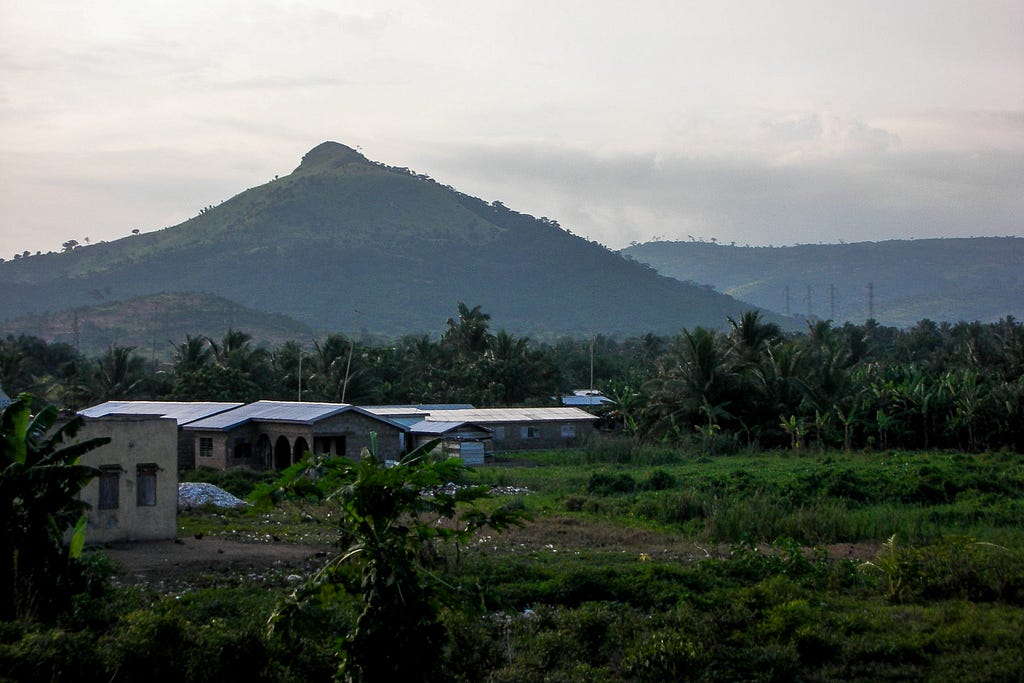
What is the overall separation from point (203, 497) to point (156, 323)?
116105mm

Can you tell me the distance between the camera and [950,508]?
1074 inches

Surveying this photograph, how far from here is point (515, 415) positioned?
5019 cm

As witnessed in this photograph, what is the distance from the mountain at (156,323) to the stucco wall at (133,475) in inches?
4323

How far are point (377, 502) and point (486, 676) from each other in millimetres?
3711

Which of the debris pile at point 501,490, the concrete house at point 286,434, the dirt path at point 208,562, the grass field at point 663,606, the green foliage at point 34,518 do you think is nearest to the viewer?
the grass field at point 663,606

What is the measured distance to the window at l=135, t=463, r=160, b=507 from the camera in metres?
24.2

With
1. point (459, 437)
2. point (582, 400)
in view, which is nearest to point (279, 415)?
point (459, 437)

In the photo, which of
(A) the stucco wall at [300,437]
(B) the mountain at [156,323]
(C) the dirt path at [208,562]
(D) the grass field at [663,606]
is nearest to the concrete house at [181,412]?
(A) the stucco wall at [300,437]

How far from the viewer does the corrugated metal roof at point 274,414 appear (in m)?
38.8

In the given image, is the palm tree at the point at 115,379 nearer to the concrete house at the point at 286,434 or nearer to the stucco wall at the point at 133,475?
the concrete house at the point at 286,434

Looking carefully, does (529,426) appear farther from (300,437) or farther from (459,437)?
(300,437)

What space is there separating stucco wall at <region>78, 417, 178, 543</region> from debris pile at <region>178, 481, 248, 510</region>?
4927mm

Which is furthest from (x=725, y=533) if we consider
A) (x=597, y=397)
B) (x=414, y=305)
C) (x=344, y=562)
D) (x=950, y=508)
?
(x=414, y=305)

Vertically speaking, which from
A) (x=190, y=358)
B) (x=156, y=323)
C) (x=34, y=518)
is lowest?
(x=34, y=518)
